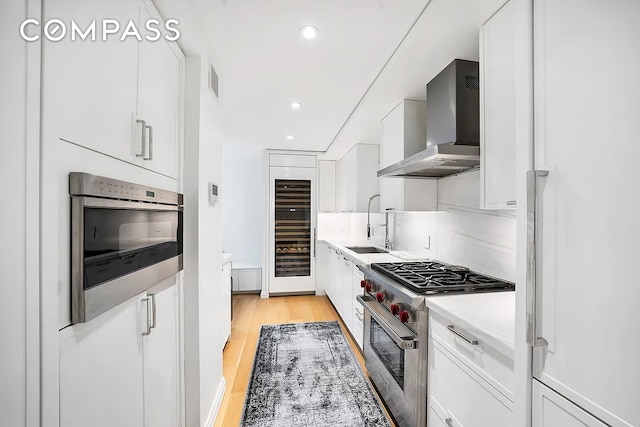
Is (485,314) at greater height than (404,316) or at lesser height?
greater

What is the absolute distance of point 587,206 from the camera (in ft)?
2.10

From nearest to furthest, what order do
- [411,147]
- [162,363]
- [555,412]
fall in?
1. [555,412]
2. [162,363]
3. [411,147]

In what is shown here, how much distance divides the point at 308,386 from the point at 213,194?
63.3 inches

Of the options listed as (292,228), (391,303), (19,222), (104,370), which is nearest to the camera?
(19,222)

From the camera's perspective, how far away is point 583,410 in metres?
0.65

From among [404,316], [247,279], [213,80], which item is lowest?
[247,279]

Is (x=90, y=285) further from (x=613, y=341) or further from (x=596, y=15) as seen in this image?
(x=596, y=15)

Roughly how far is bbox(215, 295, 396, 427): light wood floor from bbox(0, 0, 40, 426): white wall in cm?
155

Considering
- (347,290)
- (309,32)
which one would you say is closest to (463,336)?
(309,32)

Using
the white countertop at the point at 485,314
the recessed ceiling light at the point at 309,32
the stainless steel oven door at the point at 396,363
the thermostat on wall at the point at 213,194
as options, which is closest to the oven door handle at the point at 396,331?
the stainless steel oven door at the point at 396,363

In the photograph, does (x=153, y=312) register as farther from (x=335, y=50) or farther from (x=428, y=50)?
(x=428, y=50)

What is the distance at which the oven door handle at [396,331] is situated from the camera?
147cm

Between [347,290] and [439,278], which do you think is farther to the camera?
[347,290]

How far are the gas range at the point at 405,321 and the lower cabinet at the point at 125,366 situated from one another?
1.20 meters
